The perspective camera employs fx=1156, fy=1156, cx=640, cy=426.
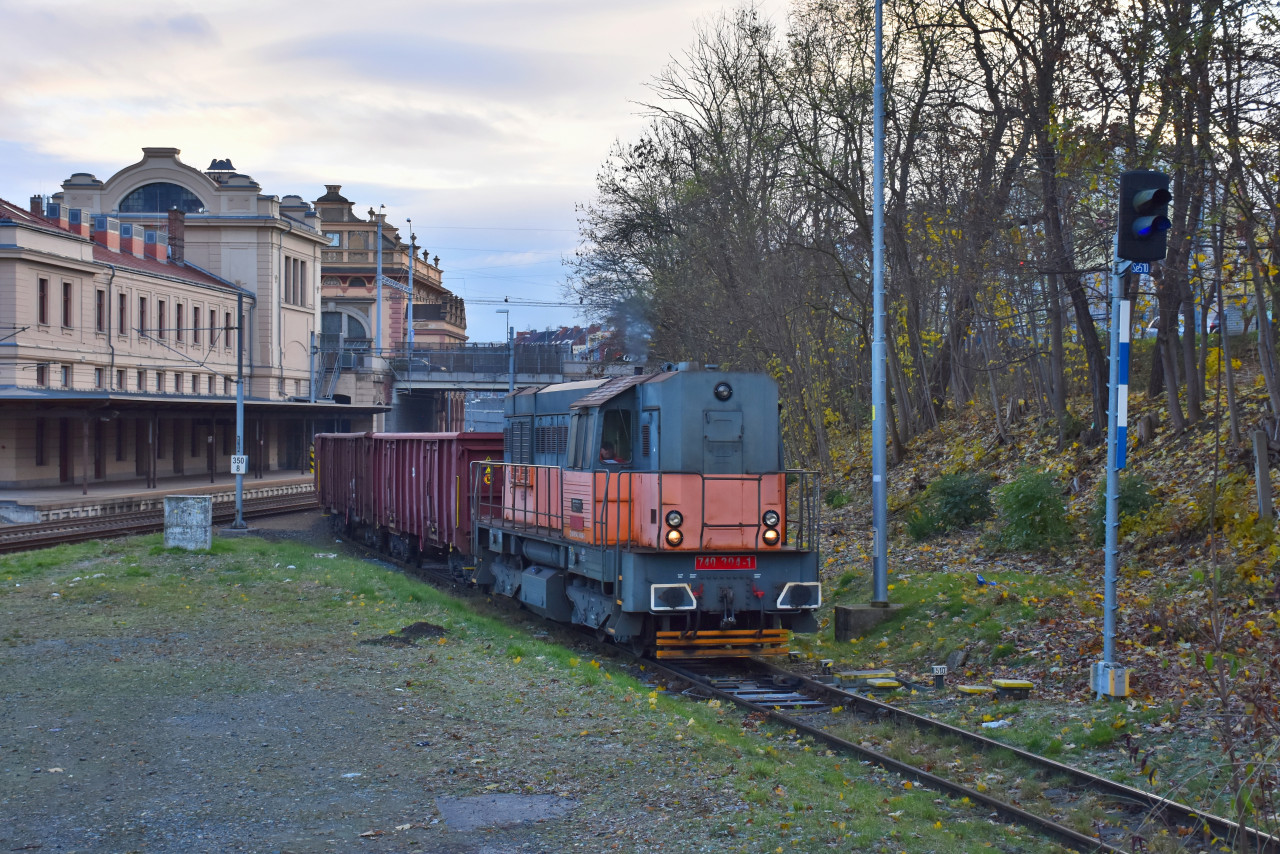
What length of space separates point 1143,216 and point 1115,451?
2.02 meters

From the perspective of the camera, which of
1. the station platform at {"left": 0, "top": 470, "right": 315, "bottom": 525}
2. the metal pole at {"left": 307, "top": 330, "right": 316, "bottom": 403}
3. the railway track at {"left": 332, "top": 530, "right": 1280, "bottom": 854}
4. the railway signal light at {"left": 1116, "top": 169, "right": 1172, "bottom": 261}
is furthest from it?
the metal pole at {"left": 307, "top": 330, "right": 316, "bottom": 403}

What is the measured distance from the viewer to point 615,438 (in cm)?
1383

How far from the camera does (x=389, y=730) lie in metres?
9.58

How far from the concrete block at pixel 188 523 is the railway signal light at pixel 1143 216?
18.9 meters

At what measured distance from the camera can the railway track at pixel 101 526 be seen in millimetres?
26641

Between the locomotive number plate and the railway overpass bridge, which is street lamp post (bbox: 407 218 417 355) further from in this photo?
the locomotive number plate

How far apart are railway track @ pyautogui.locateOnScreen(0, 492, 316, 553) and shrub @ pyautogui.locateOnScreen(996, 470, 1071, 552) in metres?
20.9

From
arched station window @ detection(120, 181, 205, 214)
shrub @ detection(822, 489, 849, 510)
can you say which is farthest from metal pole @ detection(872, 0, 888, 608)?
arched station window @ detection(120, 181, 205, 214)

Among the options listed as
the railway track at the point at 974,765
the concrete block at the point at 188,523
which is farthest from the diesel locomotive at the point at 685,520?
the concrete block at the point at 188,523

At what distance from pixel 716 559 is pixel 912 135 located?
14.3 m

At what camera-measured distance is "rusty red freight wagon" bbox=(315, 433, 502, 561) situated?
800 inches

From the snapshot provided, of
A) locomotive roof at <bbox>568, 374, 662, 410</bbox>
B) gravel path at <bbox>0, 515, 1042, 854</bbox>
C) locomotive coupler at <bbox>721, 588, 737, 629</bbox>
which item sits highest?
locomotive roof at <bbox>568, 374, 662, 410</bbox>

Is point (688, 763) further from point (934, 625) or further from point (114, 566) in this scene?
point (114, 566)

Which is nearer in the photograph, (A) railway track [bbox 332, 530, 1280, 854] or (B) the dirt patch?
(A) railway track [bbox 332, 530, 1280, 854]
